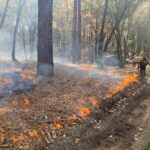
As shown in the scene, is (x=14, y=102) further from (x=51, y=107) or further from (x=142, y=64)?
(x=142, y=64)

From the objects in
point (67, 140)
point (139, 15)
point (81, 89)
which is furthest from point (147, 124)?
point (139, 15)

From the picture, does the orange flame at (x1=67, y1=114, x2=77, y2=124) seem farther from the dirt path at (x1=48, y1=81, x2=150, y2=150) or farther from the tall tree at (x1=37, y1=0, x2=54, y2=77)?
the tall tree at (x1=37, y1=0, x2=54, y2=77)

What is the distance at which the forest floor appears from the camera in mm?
8211

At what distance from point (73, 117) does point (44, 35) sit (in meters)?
4.86

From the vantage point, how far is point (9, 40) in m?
67.1

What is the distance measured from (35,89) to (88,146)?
4.58 meters

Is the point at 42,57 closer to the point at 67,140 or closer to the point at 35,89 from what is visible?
the point at 35,89

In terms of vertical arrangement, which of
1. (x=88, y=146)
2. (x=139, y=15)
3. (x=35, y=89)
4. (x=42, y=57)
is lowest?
(x=88, y=146)

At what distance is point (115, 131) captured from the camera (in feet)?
30.5

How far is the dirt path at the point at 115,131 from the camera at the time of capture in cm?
818

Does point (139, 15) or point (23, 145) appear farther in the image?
point (139, 15)

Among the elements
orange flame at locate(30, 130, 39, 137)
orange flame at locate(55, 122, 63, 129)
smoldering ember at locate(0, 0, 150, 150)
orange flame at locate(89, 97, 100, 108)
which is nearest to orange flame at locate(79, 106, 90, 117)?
smoldering ember at locate(0, 0, 150, 150)

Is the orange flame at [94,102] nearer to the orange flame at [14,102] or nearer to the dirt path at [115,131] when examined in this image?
the dirt path at [115,131]

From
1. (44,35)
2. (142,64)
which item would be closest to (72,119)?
(44,35)
